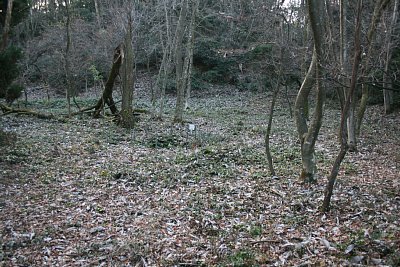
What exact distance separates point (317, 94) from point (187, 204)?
3377 mm

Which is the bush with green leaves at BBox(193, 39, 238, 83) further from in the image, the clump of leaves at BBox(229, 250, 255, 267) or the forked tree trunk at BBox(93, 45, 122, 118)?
the clump of leaves at BBox(229, 250, 255, 267)

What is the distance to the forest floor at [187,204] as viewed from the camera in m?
5.35

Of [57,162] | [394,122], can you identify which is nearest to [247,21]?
[394,122]

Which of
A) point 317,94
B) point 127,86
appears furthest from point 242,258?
point 127,86

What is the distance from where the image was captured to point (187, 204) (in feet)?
25.1

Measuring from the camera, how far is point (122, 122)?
1703 centimetres

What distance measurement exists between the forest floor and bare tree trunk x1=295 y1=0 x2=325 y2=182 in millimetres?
570

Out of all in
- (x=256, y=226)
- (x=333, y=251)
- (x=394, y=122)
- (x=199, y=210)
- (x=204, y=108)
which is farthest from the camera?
(x=204, y=108)

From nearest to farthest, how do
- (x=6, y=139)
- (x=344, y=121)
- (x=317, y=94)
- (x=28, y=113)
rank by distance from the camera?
(x=344, y=121)
(x=317, y=94)
(x=6, y=139)
(x=28, y=113)

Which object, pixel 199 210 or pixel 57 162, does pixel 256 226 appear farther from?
pixel 57 162

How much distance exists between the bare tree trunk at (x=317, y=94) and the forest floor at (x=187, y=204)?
0.57 meters

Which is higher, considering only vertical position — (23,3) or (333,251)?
(23,3)

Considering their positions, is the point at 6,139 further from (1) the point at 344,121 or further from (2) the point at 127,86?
(1) the point at 344,121

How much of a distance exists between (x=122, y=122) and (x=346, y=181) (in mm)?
10850
